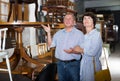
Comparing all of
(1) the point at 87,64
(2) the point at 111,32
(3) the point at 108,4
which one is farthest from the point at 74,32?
A: (3) the point at 108,4

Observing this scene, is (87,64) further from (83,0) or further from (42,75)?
(83,0)

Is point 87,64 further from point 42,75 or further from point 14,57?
point 14,57

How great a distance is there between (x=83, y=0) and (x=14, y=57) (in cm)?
1319

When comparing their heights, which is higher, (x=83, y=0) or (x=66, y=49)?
(x=83, y=0)

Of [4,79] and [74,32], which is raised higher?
[74,32]

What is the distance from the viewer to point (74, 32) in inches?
128

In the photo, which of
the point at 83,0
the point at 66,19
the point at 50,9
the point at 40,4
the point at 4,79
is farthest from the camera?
the point at 83,0

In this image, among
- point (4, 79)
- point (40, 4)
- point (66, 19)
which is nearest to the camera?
point (4, 79)

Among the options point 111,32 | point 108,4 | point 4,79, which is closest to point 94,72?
point 4,79

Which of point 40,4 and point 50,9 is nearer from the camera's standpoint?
point 50,9

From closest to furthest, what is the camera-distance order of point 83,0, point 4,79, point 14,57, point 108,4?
point 4,79 < point 14,57 < point 83,0 < point 108,4

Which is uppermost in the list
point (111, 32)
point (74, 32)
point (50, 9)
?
point (50, 9)

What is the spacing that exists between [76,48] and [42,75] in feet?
1.86

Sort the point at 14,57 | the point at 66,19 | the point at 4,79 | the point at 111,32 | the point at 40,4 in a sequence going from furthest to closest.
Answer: the point at 111,32 → the point at 40,4 → the point at 14,57 → the point at 66,19 → the point at 4,79
